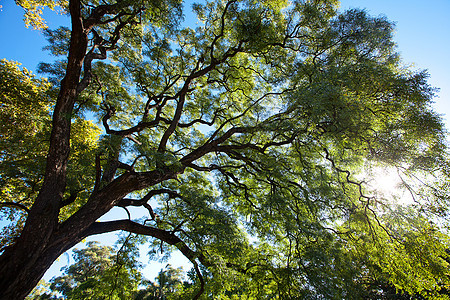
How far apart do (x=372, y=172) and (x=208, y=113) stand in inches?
216

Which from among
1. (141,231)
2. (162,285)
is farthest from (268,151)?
Answer: (162,285)

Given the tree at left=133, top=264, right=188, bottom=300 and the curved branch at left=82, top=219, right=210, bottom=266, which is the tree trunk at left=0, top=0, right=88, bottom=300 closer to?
the curved branch at left=82, top=219, right=210, bottom=266

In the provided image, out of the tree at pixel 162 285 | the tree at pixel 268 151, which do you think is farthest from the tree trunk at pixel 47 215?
the tree at pixel 162 285

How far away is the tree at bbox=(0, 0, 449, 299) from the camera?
3.84 m

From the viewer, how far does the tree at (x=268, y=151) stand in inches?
151

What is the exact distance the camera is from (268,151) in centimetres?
675

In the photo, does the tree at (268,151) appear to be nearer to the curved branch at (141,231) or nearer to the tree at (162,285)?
the curved branch at (141,231)

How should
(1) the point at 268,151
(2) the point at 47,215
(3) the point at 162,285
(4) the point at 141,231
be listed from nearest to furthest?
(2) the point at 47,215, (4) the point at 141,231, (1) the point at 268,151, (3) the point at 162,285

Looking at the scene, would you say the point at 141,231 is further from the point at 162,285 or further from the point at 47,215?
the point at 162,285

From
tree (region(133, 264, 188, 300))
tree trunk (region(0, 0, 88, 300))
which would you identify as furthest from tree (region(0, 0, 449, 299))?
tree (region(133, 264, 188, 300))

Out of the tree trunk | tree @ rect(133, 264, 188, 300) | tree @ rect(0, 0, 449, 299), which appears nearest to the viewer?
the tree trunk

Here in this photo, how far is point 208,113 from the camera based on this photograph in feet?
23.2

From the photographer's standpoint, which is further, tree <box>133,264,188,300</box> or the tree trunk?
tree <box>133,264,188,300</box>

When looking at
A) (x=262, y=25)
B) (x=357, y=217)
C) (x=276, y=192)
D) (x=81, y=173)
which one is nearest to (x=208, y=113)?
(x=262, y=25)
